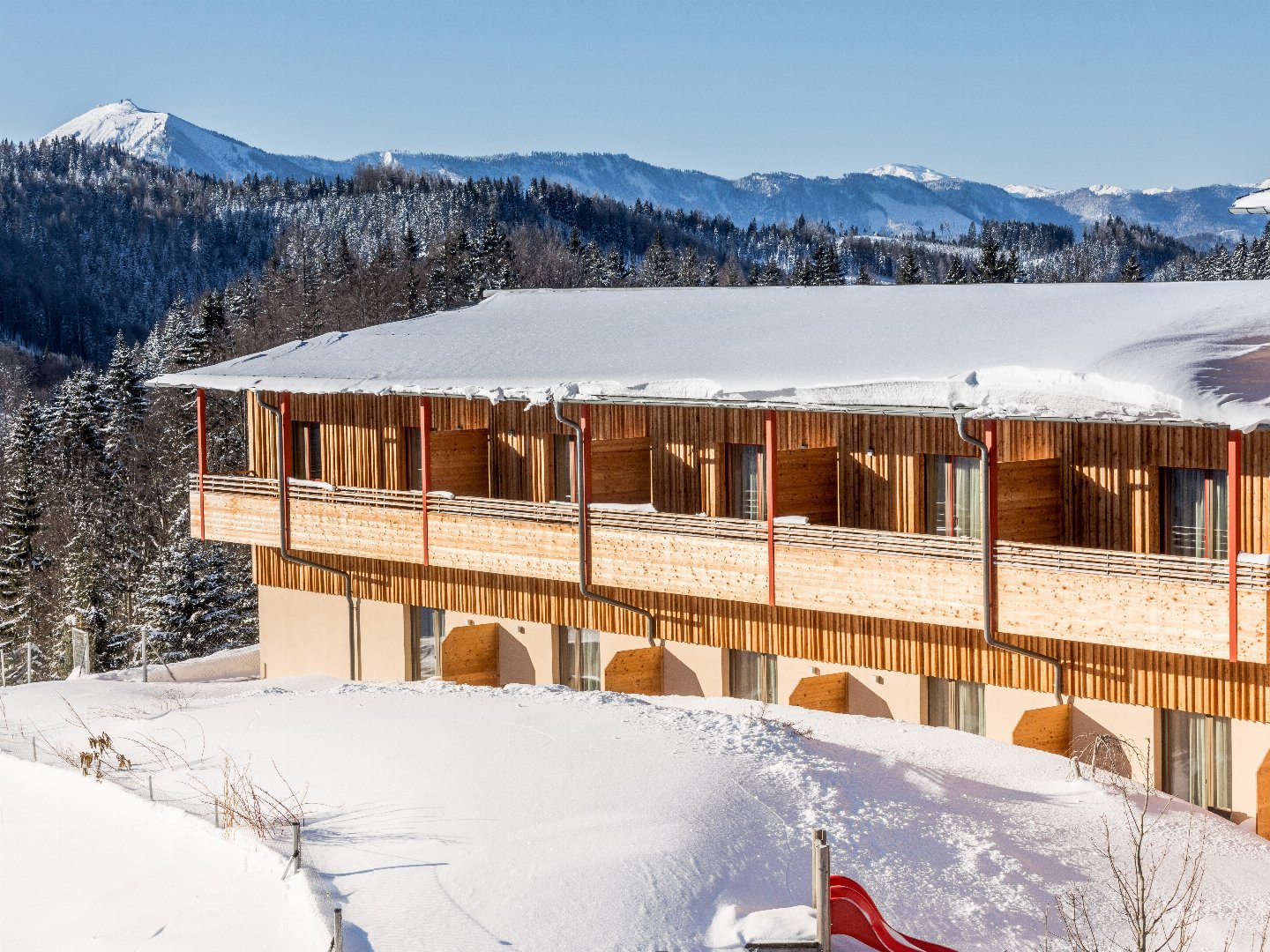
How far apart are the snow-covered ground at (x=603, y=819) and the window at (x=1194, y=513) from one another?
318 centimetres

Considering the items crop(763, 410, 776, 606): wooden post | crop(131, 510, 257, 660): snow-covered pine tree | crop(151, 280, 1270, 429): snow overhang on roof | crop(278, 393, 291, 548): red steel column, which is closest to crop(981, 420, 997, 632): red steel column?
crop(151, 280, 1270, 429): snow overhang on roof

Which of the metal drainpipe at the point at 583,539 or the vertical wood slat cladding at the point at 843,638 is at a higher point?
the metal drainpipe at the point at 583,539

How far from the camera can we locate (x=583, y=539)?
25609 mm

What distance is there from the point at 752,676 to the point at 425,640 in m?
7.70

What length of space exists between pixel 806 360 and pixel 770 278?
12053 cm

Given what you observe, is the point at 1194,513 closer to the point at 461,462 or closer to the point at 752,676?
the point at 752,676

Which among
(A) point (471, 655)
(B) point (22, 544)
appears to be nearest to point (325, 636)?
(A) point (471, 655)

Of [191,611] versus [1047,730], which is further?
[191,611]

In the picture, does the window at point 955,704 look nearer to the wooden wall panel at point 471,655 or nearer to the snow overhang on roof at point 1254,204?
the snow overhang on roof at point 1254,204

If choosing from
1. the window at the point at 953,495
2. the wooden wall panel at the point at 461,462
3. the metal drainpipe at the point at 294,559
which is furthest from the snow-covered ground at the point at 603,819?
the metal drainpipe at the point at 294,559

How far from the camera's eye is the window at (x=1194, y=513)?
65.6 feet

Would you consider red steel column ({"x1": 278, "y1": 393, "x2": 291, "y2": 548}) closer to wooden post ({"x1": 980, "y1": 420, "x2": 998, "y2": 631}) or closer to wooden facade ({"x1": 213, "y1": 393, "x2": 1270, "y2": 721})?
Answer: wooden facade ({"x1": 213, "y1": 393, "x2": 1270, "y2": 721})

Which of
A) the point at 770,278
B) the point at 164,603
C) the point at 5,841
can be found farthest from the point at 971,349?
the point at 770,278

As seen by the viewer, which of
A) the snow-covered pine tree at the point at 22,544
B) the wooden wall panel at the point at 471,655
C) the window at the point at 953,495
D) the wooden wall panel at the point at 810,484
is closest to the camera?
the window at the point at 953,495
